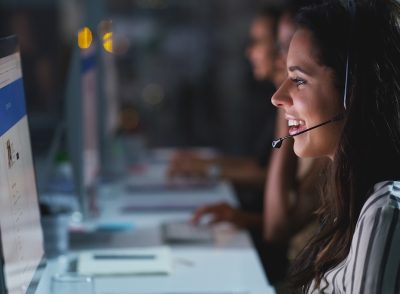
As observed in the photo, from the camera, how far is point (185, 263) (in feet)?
6.56

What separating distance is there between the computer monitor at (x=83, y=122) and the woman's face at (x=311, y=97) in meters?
0.89

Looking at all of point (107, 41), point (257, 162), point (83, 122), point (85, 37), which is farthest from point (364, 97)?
point (257, 162)

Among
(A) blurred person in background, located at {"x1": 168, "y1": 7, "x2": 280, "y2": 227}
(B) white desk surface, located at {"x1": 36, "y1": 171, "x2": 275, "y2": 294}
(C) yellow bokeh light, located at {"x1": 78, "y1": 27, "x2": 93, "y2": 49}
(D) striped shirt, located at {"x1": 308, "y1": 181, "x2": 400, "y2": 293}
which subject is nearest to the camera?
(D) striped shirt, located at {"x1": 308, "y1": 181, "x2": 400, "y2": 293}

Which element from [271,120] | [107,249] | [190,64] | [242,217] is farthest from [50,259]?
[190,64]

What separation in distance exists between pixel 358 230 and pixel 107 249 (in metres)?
1.08

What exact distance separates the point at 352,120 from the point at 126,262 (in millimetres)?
842

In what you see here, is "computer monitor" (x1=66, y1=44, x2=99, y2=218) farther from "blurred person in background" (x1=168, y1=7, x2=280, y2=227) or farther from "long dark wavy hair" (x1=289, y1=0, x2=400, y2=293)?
"long dark wavy hair" (x1=289, y1=0, x2=400, y2=293)

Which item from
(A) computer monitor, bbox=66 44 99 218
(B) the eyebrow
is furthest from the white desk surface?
(B) the eyebrow

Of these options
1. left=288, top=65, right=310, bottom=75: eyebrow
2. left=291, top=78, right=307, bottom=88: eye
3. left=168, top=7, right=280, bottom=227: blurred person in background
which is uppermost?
left=288, top=65, right=310, bottom=75: eyebrow

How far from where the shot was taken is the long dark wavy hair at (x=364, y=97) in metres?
1.27

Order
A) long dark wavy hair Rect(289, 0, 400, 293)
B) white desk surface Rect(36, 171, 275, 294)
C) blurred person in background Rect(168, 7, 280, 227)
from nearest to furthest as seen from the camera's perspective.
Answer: long dark wavy hair Rect(289, 0, 400, 293) < white desk surface Rect(36, 171, 275, 294) < blurred person in background Rect(168, 7, 280, 227)

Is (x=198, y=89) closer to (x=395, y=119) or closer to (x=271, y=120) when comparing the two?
(x=271, y=120)

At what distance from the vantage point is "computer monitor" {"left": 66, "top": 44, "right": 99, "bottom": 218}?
2.16 meters

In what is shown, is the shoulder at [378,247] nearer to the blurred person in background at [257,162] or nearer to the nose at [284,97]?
the nose at [284,97]
